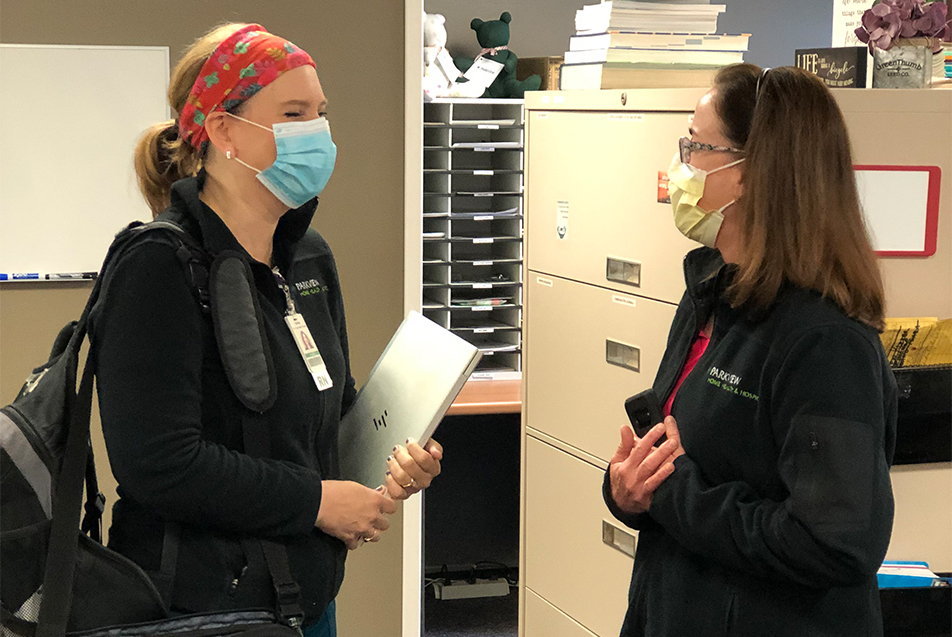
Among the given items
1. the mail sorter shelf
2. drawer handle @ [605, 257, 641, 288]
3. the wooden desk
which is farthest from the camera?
the mail sorter shelf

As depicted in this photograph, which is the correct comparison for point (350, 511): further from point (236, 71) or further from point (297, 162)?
point (236, 71)

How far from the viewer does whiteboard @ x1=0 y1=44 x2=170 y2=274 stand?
8.08 ft

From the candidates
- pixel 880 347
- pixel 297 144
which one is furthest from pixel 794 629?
pixel 297 144

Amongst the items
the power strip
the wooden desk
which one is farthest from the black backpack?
the power strip

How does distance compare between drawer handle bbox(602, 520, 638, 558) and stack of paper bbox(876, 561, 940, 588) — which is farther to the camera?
→ drawer handle bbox(602, 520, 638, 558)

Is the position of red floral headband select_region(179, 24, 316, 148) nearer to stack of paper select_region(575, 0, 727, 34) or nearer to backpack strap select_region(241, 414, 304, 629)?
backpack strap select_region(241, 414, 304, 629)

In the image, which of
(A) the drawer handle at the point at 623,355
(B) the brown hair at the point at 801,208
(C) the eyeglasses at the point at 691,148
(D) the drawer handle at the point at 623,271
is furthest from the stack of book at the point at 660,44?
(B) the brown hair at the point at 801,208

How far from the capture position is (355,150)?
2.67 meters

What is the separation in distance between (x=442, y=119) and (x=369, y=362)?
41.2 inches

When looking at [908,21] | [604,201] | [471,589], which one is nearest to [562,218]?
[604,201]

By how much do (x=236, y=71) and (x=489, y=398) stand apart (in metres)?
2.02

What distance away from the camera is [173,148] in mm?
1422

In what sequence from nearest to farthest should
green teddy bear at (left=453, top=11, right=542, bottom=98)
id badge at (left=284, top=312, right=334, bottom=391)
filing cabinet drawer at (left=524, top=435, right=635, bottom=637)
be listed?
id badge at (left=284, top=312, right=334, bottom=391)
filing cabinet drawer at (left=524, top=435, right=635, bottom=637)
green teddy bear at (left=453, top=11, right=542, bottom=98)

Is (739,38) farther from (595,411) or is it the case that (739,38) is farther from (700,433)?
(700,433)
